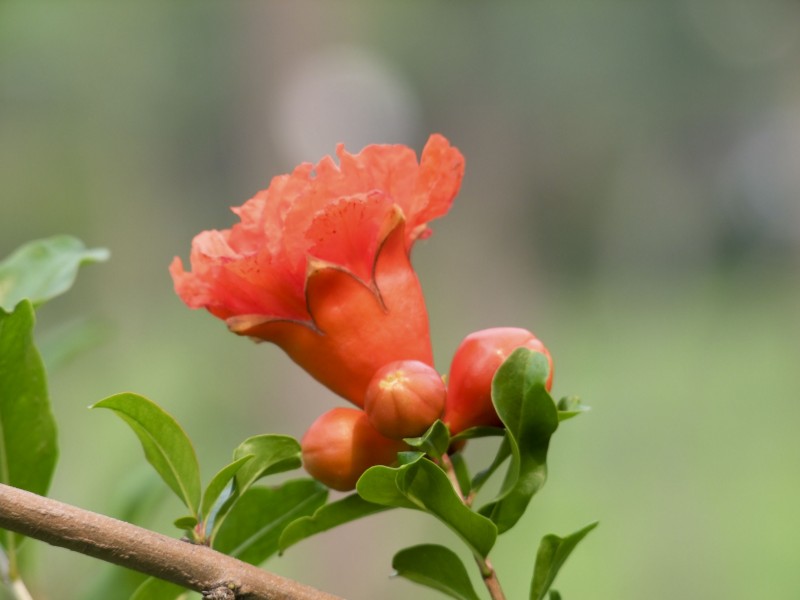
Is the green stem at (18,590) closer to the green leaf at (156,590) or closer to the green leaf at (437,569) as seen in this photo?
the green leaf at (156,590)

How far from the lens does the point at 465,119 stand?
748 cm

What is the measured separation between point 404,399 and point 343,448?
5 centimetres

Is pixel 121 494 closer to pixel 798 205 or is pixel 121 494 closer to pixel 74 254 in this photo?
pixel 74 254

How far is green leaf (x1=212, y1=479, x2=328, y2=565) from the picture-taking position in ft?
1.65

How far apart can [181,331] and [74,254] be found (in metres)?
5.73

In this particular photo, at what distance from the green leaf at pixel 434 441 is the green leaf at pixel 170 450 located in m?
0.11

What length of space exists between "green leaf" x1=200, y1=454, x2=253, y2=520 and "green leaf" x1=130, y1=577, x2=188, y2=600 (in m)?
0.06

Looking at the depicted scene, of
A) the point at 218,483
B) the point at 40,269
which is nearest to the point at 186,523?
the point at 218,483

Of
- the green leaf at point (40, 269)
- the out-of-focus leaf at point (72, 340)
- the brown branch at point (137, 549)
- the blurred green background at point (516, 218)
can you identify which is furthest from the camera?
the blurred green background at point (516, 218)

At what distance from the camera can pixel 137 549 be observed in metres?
0.37

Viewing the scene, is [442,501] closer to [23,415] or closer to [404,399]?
[404,399]

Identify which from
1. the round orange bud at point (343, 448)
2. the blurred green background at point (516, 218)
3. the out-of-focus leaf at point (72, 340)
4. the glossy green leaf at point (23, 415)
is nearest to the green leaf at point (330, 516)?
the round orange bud at point (343, 448)

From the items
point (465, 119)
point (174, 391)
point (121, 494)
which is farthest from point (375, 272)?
point (465, 119)

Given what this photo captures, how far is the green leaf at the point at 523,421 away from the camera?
40 centimetres
